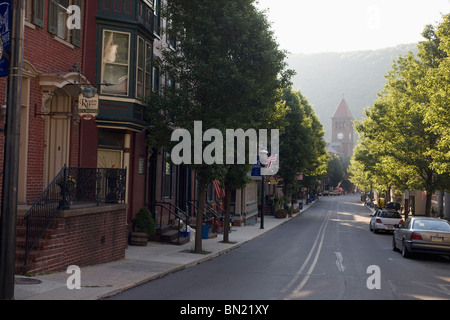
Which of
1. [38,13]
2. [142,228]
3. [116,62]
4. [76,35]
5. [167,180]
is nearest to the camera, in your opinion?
[38,13]

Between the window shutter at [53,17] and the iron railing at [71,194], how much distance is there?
440cm

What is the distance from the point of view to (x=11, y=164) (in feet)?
27.7

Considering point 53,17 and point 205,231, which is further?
point 205,231

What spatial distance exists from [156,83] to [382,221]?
702 inches

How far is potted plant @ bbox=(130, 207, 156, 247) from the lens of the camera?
62.4 ft

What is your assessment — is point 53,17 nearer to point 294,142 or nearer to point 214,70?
point 214,70

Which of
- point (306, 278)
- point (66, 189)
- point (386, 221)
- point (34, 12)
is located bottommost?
point (306, 278)

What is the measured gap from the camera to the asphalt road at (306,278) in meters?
10.4

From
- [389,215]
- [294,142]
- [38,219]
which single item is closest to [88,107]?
[38,219]

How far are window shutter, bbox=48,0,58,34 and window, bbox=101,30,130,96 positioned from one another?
2.75 metres

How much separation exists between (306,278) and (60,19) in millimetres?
10819

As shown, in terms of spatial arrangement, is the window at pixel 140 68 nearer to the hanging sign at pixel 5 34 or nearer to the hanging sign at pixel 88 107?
the hanging sign at pixel 88 107

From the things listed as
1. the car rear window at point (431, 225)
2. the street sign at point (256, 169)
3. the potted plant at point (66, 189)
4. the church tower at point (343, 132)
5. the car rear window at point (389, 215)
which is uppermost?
the church tower at point (343, 132)

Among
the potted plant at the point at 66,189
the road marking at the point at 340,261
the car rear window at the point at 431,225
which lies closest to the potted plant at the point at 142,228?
the potted plant at the point at 66,189
